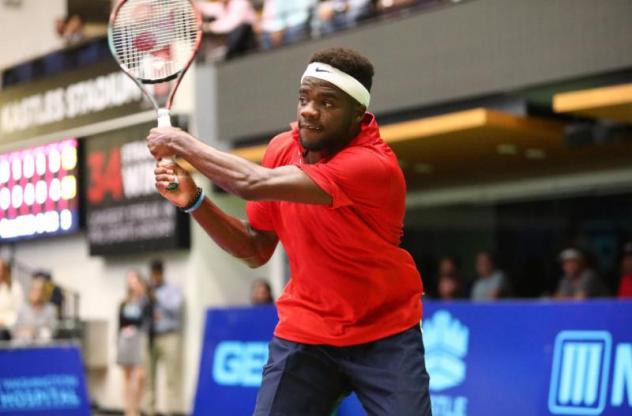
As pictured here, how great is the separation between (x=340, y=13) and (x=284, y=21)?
46.3 inches

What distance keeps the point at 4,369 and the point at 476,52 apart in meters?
5.89

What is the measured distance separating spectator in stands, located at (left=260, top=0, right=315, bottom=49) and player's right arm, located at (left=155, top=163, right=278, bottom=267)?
33.5 ft

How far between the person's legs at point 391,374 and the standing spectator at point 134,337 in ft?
36.5

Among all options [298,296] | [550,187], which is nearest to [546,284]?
[550,187]

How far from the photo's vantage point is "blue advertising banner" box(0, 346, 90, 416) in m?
10.7

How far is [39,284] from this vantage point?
610 inches

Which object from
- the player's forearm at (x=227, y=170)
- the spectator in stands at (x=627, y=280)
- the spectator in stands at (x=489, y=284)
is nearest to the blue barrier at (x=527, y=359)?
the player's forearm at (x=227, y=170)

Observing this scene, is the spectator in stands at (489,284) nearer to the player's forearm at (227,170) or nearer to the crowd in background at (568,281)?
the crowd in background at (568,281)

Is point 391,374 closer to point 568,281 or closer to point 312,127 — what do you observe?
point 312,127

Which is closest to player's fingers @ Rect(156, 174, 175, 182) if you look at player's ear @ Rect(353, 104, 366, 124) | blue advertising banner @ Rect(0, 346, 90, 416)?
player's ear @ Rect(353, 104, 366, 124)

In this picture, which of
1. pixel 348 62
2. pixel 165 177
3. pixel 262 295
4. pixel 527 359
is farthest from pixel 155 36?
pixel 262 295

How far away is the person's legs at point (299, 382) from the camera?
486cm

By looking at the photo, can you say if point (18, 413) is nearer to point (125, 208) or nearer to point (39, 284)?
point (39, 284)

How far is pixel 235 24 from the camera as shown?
54.0 ft
